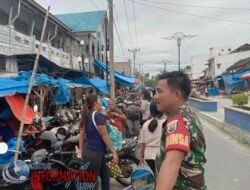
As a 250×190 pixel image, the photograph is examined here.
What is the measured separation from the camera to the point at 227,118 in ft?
57.0

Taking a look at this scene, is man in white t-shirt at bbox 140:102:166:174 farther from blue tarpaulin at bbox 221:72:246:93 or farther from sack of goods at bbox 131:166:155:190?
blue tarpaulin at bbox 221:72:246:93

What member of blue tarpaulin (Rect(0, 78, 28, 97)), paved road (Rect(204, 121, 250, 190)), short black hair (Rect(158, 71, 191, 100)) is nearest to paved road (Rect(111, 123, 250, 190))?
paved road (Rect(204, 121, 250, 190))

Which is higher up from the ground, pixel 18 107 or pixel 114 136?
pixel 18 107

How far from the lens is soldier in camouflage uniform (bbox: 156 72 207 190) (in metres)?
2.30

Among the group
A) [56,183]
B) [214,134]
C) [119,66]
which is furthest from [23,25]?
[119,66]

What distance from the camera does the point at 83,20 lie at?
3772cm

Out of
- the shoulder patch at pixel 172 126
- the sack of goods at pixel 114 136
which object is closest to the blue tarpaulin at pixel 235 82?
the sack of goods at pixel 114 136

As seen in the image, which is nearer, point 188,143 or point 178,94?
point 188,143

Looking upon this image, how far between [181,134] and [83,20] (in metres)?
36.3

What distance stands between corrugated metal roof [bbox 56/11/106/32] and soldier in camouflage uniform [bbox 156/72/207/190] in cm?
3240

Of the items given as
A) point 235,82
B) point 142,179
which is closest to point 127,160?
point 142,179

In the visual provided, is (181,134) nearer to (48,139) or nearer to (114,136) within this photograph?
(114,136)

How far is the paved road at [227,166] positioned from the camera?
24.5ft

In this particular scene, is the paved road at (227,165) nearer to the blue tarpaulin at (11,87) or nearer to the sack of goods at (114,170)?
the sack of goods at (114,170)
